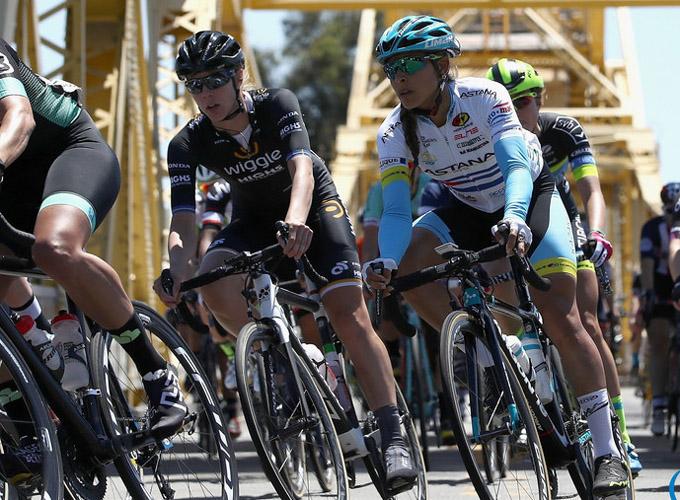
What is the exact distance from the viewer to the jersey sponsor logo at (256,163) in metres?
6.42

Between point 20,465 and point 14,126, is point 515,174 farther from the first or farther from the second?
point 20,465

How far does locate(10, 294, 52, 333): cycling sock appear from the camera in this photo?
521cm

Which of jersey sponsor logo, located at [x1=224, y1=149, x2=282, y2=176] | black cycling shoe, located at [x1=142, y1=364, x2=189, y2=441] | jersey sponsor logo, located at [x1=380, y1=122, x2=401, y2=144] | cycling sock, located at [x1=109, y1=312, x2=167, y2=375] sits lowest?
black cycling shoe, located at [x1=142, y1=364, x2=189, y2=441]

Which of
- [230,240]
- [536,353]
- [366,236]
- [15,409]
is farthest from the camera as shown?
[366,236]

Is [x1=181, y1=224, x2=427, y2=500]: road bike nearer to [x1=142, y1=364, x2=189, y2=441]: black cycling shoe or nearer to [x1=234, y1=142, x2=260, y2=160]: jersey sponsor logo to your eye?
[x1=142, y1=364, x2=189, y2=441]: black cycling shoe

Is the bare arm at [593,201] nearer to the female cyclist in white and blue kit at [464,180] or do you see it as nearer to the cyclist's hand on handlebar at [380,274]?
the female cyclist in white and blue kit at [464,180]

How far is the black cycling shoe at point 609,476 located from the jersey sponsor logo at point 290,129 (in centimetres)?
200

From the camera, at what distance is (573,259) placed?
607 cm

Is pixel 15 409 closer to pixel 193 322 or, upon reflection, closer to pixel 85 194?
pixel 85 194

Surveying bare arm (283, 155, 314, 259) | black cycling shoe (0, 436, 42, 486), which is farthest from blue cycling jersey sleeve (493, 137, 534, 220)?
black cycling shoe (0, 436, 42, 486)

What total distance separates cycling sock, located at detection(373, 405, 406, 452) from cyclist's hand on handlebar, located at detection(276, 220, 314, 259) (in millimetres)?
834

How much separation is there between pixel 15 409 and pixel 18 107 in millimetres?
1021

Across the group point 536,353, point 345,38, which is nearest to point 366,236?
point 536,353

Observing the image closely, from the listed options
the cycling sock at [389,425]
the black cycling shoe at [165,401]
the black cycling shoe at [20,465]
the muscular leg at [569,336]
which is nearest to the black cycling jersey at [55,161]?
the black cycling shoe at [165,401]
